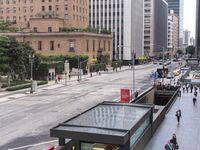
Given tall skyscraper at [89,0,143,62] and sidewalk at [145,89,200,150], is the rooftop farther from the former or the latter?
tall skyscraper at [89,0,143,62]

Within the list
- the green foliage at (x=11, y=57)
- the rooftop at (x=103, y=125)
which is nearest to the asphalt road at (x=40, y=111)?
the rooftop at (x=103, y=125)

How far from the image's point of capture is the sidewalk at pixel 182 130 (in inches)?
1067

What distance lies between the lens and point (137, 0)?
599 feet

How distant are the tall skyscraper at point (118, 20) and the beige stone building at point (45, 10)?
34614 millimetres

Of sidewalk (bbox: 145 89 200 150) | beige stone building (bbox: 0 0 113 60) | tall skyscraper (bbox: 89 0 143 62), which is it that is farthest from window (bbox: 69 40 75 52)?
sidewalk (bbox: 145 89 200 150)

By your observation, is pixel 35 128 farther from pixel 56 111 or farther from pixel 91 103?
pixel 91 103

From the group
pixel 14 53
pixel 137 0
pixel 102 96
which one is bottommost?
pixel 102 96

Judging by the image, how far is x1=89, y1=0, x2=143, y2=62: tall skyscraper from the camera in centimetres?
16662

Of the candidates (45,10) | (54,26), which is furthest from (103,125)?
(45,10)

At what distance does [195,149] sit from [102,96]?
3234 centimetres

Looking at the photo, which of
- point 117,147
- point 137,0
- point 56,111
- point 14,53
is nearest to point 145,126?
point 117,147

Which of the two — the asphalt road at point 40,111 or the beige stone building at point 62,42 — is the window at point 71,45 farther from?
the asphalt road at point 40,111

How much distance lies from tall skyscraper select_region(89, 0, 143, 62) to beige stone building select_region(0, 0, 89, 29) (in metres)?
34.6

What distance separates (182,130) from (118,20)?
139 m
